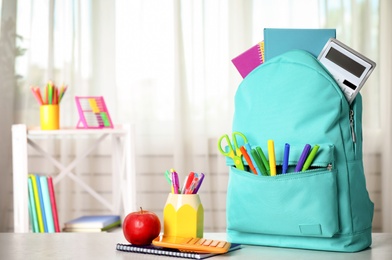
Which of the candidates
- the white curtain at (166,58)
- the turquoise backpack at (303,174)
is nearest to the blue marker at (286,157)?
the turquoise backpack at (303,174)

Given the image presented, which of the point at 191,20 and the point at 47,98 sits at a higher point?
the point at 191,20

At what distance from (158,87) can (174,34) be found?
27cm

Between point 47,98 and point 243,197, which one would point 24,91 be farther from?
point 243,197

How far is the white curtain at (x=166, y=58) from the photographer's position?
3342 millimetres

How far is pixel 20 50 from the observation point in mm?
3455

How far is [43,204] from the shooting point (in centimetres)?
272

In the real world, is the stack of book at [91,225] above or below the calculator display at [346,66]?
below

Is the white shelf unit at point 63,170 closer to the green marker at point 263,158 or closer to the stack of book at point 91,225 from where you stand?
the stack of book at point 91,225

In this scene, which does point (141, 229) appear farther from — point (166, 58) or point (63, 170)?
point (166, 58)

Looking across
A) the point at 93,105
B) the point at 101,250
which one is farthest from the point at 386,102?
the point at 101,250

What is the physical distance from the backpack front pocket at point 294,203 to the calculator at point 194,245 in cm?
9

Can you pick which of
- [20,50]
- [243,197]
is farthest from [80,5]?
[243,197]

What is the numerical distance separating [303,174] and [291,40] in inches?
9.3

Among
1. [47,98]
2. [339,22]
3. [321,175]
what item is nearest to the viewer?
[321,175]
